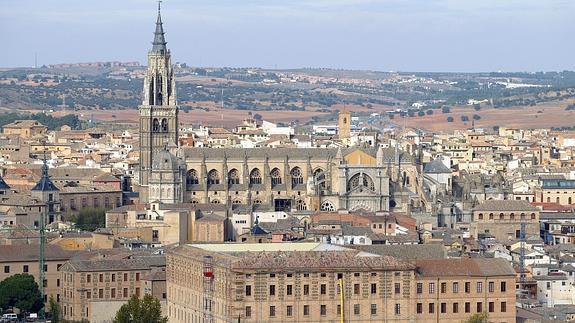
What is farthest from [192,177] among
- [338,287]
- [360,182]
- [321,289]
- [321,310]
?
[321,310]

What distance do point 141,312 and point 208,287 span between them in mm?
2369

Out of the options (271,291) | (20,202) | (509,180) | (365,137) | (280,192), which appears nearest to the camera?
(271,291)

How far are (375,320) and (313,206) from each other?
46.8 meters

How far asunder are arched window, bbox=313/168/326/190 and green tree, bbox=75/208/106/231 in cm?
1088

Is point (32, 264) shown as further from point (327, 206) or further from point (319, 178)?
point (319, 178)

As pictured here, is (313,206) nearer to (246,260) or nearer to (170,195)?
(170,195)

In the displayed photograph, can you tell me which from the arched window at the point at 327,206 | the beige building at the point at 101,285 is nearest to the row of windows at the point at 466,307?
the beige building at the point at 101,285

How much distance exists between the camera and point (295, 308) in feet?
254

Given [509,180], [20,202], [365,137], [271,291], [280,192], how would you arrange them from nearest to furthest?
[271,291], [20,202], [280,192], [509,180], [365,137]

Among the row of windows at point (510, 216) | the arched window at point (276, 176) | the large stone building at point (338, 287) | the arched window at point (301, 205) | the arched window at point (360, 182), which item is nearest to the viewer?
the large stone building at point (338, 287)

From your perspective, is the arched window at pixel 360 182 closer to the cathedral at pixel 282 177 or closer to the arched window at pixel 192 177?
the cathedral at pixel 282 177

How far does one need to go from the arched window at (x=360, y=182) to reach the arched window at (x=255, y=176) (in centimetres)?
531

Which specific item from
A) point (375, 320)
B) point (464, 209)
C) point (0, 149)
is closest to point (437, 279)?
point (375, 320)

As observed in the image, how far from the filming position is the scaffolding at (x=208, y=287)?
79375mm
